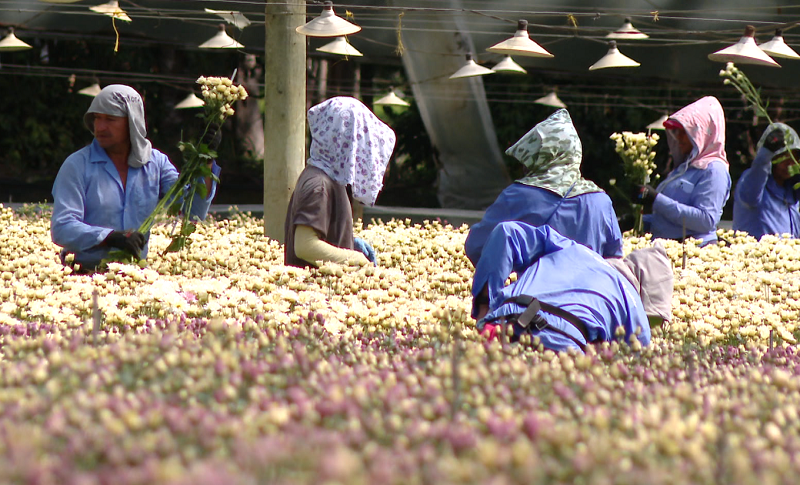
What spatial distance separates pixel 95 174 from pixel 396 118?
564 inches

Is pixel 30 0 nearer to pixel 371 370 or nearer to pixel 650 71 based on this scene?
pixel 650 71

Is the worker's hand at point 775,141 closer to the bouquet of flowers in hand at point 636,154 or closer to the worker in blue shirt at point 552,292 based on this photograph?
the bouquet of flowers in hand at point 636,154

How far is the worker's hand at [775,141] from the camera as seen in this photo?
8539 mm

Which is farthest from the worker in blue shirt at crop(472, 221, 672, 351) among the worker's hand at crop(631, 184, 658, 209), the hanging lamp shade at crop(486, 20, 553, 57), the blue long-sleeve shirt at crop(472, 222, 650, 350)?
the hanging lamp shade at crop(486, 20, 553, 57)

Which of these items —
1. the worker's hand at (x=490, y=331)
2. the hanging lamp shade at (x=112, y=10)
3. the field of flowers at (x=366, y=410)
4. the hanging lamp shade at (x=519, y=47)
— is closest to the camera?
the field of flowers at (x=366, y=410)

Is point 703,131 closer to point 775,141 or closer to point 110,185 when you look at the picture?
point 775,141

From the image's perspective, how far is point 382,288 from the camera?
5.49 meters

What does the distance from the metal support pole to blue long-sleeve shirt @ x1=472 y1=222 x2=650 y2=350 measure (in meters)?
3.83

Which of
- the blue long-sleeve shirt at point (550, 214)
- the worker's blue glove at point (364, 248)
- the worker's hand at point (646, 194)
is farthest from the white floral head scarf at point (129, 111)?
the worker's hand at point (646, 194)

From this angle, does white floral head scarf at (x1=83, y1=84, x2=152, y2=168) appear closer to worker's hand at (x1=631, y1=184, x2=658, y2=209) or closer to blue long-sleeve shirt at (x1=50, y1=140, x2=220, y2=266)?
blue long-sleeve shirt at (x1=50, y1=140, x2=220, y2=266)

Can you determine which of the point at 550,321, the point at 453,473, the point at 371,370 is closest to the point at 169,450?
the point at 453,473

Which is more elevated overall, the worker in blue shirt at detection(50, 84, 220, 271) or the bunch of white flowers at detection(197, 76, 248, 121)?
the bunch of white flowers at detection(197, 76, 248, 121)

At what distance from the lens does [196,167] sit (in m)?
6.10

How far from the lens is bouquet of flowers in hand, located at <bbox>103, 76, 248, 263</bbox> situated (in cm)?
602
